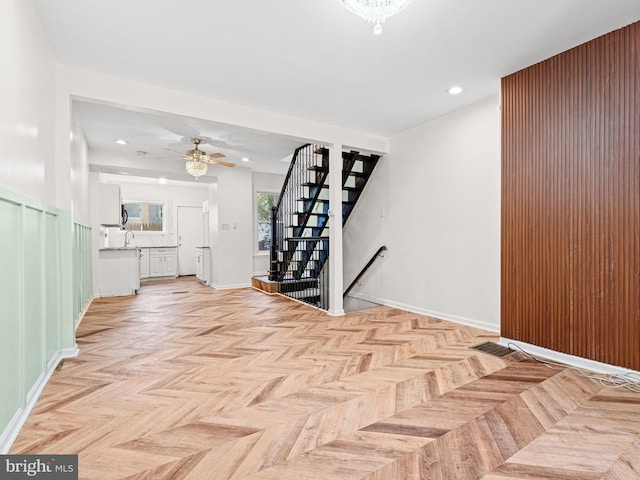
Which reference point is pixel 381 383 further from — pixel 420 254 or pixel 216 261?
pixel 216 261

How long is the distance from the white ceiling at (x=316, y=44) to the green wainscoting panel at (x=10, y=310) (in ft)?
5.04

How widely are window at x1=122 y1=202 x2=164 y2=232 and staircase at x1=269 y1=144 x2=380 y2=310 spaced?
402 centimetres

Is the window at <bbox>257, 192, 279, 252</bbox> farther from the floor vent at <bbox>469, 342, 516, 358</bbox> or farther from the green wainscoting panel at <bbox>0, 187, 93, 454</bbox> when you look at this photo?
the floor vent at <bbox>469, 342, 516, 358</bbox>

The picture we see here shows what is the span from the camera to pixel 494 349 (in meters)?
2.90

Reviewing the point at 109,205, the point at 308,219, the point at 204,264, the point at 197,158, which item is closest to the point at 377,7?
the point at 197,158

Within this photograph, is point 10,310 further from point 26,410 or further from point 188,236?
point 188,236

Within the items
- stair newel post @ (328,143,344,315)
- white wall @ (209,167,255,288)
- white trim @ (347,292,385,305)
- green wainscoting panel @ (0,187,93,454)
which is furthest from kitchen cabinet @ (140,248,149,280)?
stair newel post @ (328,143,344,315)

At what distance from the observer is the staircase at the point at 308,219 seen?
530 cm

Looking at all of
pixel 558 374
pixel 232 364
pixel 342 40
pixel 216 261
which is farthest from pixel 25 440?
pixel 216 261

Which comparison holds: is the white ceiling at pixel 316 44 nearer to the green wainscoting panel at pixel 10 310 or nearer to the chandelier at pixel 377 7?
the chandelier at pixel 377 7

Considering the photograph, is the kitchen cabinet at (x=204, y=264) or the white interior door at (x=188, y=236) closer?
the kitchen cabinet at (x=204, y=264)

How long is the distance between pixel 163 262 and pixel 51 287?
20.0ft

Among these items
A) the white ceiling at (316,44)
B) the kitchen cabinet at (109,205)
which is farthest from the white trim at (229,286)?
the white ceiling at (316,44)

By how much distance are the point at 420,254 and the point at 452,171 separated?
45.3 inches
